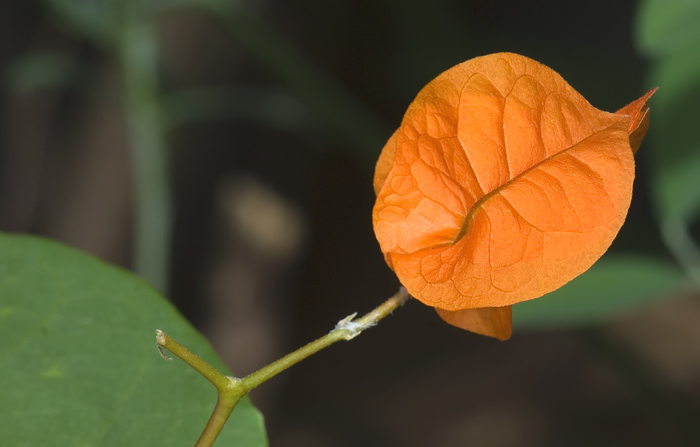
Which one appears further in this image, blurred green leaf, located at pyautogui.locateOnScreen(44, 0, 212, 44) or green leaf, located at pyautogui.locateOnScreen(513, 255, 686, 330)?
blurred green leaf, located at pyautogui.locateOnScreen(44, 0, 212, 44)

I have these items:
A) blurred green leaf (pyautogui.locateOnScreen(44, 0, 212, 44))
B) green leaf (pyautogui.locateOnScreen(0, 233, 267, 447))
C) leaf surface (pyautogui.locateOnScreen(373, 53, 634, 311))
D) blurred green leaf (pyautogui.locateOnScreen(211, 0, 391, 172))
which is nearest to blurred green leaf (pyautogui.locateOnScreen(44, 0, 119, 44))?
blurred green leaf (pyautogui.locateOnScreen(44, 0, 212, 44))

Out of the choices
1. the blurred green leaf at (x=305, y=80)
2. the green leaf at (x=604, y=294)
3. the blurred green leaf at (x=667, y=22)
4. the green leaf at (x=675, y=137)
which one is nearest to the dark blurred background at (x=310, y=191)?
the blurred green leaf at (x=305, y=80)

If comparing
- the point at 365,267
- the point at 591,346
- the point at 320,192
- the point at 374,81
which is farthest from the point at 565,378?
the point at 374,81

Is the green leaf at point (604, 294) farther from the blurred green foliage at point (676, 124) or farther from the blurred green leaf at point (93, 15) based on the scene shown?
the blurred green leaf at point (93, 15)

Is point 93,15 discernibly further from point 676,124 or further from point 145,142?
point 676,124

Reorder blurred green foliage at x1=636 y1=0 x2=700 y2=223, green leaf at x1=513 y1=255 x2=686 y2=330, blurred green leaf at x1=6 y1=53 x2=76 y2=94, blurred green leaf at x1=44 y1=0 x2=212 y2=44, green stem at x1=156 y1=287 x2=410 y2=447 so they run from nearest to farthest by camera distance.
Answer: green stem at x1=156 y1=287 x2=410 y2=447, blurred green foliage at x1=636 y1=0 x2=700 y2=223, green leaf at x1=513 y1=255 x2=686 y2=330, blurred green leaf at x1=44 y1=0 x2=212 y2=44, blurred green leaf at x1=6 y1=53 x2=76 y2=94

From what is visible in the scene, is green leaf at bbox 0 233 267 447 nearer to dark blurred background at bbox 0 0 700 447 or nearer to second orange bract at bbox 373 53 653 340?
second orange bract at bbox 373 53 653 340
